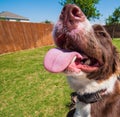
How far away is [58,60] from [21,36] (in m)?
14.8

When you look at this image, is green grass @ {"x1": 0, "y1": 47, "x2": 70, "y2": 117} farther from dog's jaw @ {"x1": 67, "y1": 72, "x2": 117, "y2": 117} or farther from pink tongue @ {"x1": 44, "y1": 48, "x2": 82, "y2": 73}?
pink tongue @ {"x1": 44, "y1": 48, "x2": 82, "y2": 73}

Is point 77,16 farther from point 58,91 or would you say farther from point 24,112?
point 58,91

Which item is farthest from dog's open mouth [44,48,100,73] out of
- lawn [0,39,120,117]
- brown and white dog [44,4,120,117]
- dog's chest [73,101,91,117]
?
lawn [0,39,120,117]

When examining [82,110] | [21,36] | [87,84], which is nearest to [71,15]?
[87,84]

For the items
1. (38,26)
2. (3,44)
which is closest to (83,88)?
(3,44)

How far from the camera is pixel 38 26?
65.5 feet

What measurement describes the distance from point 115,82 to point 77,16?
2.91 feet

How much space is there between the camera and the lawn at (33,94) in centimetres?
555

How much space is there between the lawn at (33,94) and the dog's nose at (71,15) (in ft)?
9.54

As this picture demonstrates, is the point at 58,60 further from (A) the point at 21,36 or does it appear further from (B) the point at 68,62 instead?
(A) the point at 21,36

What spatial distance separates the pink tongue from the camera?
2.77m

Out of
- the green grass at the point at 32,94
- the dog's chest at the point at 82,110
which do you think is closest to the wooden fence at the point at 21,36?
the green grass at the point at 32,94

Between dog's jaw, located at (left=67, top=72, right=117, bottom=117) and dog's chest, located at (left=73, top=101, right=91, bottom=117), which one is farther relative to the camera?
dog's chest, located at (left=73, top=101, right=91, bottom=117)

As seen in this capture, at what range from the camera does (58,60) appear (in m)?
2.80
